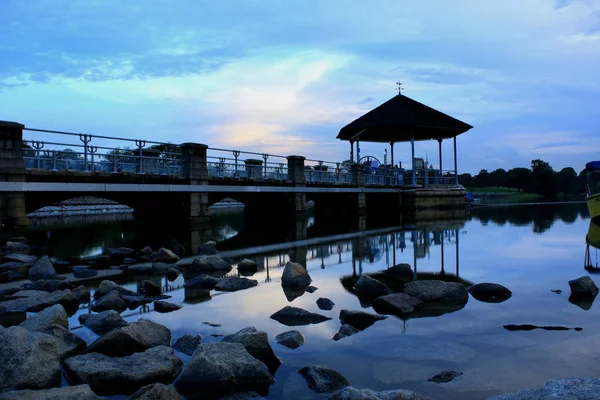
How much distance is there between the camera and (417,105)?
37.4 metres

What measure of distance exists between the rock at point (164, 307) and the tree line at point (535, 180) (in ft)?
386

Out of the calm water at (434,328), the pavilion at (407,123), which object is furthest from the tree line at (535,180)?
the calm water at (434,328)

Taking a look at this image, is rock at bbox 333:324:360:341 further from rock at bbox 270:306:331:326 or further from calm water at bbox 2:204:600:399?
rock at bbox 270:306:331:326

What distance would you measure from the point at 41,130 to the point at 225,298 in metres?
12.3

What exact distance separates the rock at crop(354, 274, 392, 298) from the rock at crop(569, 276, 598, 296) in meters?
3.17

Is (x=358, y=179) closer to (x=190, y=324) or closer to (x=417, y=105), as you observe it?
(x=417, y=105)

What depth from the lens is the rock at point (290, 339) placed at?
5.66 m

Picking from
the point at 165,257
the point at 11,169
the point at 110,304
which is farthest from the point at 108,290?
the point at 11,169

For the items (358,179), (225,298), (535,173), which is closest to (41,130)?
(225,298)

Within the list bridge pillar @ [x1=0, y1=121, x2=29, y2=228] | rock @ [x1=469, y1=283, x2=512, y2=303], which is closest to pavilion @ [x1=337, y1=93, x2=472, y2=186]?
bridge pillar @ [x1=0, y1=121, x2=29, y2=228]

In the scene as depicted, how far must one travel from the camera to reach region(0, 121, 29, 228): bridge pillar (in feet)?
51.5

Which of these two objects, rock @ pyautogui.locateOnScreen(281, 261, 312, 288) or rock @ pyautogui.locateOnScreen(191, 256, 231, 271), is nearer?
A: rock @ pyautogui.locateOnScreen(281, 261, 312, 288)

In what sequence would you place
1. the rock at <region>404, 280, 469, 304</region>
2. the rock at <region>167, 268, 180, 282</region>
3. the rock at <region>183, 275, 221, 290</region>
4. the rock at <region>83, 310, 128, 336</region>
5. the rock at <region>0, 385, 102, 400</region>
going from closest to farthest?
the rock at <region>0, 385, 102, 400</region> → the rock at <region>83, 310, 128, 336</region> → the rock at <region>404, 280, 469, 304</region> → the rock at <region>183, 275, 221, 290</region> → the rock at <region>167, 268, 180, 282</region>

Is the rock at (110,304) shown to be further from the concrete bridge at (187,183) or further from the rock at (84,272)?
the concrete bridge at (187,183)
